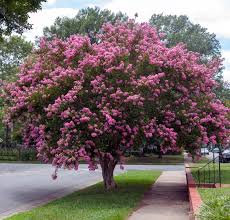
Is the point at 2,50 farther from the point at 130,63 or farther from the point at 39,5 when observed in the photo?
the point at 39,5

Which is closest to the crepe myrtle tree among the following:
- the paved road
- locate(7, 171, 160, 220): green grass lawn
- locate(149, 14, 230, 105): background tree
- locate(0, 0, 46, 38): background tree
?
locate(7, 171, 160, 220): green grass lawn

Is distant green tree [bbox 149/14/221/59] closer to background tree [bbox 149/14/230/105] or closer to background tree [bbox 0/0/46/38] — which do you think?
background tree [bbox 149/14/230/105]

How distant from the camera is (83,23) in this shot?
56.2m

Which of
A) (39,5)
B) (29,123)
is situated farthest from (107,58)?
(39,5)

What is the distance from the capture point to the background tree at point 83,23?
185 feet

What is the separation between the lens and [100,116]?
16.4m

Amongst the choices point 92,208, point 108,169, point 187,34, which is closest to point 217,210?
point 92,208

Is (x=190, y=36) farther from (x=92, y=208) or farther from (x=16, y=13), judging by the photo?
(x=16, y=13)

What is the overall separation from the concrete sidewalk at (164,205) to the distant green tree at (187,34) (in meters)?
36.6

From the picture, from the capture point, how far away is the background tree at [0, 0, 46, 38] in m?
8.52

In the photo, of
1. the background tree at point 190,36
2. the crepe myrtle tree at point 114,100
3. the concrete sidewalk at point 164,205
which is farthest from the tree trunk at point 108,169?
the background tree at point 190,36

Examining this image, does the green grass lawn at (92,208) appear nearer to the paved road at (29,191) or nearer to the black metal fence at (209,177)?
the paved road at (29,191)

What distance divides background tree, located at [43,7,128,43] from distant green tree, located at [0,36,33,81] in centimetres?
273

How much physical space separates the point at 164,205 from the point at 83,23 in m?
42.2
